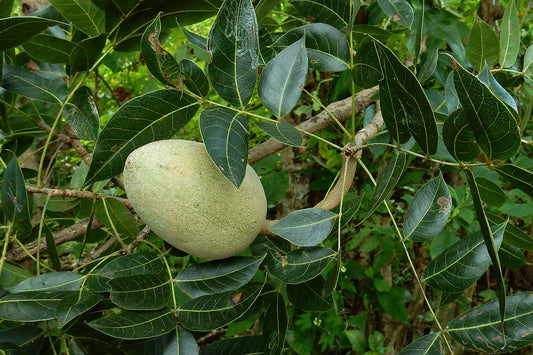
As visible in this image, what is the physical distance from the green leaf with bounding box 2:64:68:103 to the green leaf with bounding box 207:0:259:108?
0.43 meters

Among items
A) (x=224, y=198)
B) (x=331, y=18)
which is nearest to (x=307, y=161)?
(x=331, y=18)

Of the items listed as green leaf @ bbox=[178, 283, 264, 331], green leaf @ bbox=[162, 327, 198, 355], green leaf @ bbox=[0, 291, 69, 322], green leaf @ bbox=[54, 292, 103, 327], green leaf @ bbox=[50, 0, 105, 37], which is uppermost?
green leaf @ bbox=[50, 0, 105, 37]

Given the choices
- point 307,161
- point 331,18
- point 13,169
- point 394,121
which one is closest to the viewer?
point 394,121

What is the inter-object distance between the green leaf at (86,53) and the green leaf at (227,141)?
290 mm

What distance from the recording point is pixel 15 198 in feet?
2.70

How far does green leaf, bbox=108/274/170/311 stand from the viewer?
72 centimetres

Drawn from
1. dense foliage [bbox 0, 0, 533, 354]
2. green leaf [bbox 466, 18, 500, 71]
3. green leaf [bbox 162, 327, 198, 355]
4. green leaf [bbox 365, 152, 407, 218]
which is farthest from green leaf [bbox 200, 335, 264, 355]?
green leaf [bbox 466, 18, 500, 71]

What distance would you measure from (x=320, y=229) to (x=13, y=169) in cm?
51

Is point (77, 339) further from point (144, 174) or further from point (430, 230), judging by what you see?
point (430, 230)

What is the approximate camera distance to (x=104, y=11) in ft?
2.93

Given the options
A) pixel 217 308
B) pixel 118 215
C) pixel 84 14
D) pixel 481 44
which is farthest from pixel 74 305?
pixel 481 44

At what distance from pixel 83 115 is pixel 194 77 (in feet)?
1.03

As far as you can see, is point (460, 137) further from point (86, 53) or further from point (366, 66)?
point (86, 53)

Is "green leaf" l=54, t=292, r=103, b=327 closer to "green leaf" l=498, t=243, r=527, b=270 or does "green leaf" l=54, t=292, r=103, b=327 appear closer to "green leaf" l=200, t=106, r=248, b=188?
"green leaf" l=200, t=106, r=248, b=188
